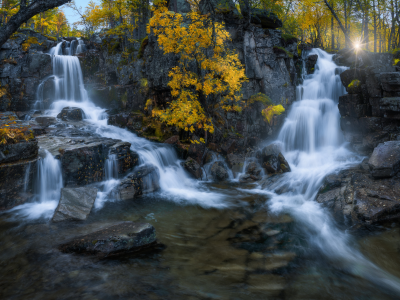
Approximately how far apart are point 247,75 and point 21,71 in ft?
59.6

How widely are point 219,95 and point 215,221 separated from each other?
781cm

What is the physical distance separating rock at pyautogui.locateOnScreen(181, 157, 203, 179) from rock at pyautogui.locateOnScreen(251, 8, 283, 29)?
1136 cm

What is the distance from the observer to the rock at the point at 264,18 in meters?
15.3

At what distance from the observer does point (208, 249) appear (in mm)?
4793

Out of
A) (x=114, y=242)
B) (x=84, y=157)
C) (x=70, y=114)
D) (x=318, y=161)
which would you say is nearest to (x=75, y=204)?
(x=84, y=157)

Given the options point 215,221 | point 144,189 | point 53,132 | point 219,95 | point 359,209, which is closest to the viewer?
point 359,209

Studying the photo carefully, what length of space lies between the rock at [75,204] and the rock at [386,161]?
9043 millimetres

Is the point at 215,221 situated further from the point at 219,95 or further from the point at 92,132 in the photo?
the point at 92,132

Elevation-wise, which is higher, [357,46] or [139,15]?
[139,15]

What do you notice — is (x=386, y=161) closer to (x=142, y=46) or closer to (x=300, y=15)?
(x=142, y=46)

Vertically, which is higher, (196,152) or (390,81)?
(390,81)

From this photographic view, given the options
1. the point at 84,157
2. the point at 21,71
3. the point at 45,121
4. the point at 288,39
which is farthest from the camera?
the point at 21,71

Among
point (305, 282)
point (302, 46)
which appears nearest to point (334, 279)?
point (305, 282)

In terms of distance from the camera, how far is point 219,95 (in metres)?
12.3
